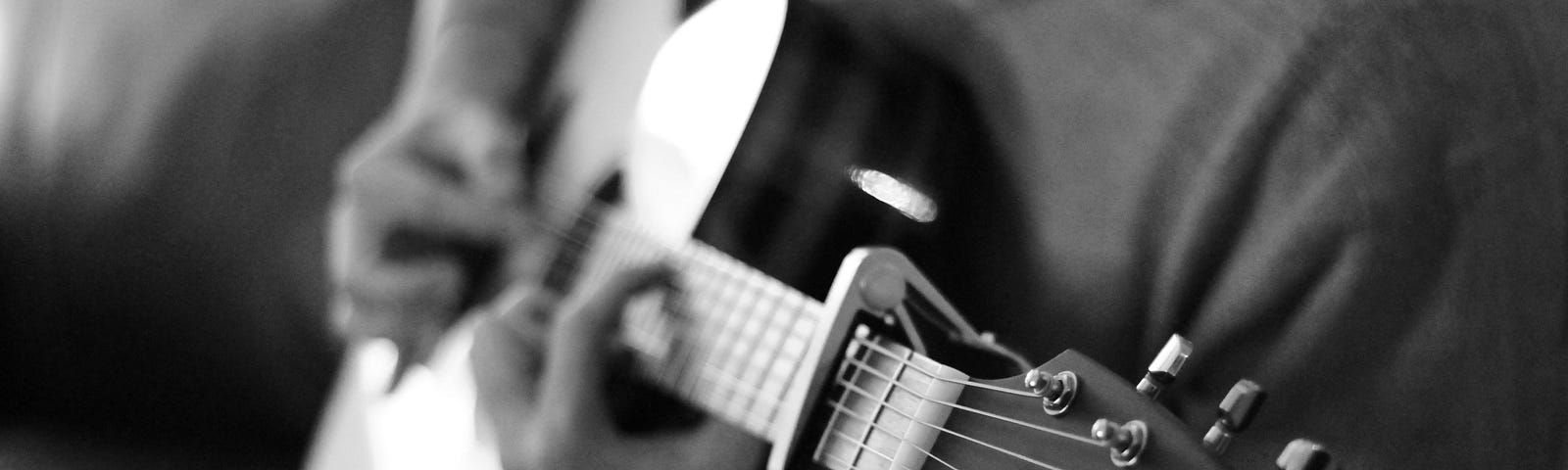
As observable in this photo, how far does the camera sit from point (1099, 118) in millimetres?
490

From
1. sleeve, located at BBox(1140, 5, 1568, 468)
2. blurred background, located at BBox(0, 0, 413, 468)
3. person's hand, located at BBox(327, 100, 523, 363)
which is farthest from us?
blurred background, located at BBox(0, 0, 413, 468)

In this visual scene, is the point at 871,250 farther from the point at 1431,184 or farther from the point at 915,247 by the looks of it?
the point at 1431,184

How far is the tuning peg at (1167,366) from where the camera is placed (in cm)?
35

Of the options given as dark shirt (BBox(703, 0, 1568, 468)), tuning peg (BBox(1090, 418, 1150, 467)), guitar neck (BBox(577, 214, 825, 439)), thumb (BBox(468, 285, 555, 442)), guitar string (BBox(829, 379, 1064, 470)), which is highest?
dark shirt (BBox(703, 0, 1568, 468))

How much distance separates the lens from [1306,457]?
0.98ft

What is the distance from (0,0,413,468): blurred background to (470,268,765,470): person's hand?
1.64 ft

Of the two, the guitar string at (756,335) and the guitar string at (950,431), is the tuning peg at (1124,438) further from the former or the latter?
the guitar string at (756,335)

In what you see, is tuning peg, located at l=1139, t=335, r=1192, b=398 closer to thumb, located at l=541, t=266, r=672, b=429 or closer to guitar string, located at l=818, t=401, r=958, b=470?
guitar string, located at l=818, t=401, r=958, b=470

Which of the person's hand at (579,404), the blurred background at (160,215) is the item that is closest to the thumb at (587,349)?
the person's hand at (579,404)

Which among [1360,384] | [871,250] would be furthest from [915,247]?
[1360,384]

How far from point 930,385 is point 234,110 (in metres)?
0.85

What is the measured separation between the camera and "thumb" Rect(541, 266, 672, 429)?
1.62 ft

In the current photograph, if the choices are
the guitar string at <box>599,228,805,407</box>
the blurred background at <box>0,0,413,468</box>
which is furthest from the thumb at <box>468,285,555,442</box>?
the blurred background at <box>0,0,413,468</box>

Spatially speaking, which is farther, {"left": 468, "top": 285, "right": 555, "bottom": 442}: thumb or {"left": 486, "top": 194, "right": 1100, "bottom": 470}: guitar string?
{"left": 468, "top": 285, "right": 555, "bottom": 442}: thumb
